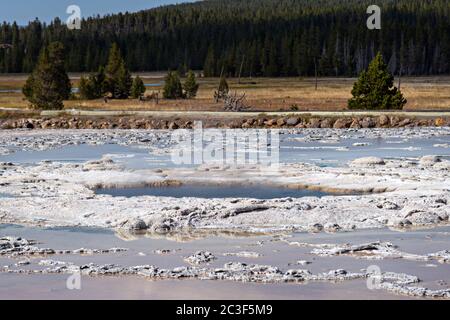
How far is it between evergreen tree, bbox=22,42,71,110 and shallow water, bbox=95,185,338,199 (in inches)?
1423

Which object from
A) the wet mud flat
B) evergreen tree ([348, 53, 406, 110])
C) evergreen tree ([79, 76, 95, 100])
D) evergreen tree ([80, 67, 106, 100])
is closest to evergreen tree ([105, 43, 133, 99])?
evergreen tree ([80, 67, 106, 100])

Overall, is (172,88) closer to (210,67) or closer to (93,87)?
(93,87)

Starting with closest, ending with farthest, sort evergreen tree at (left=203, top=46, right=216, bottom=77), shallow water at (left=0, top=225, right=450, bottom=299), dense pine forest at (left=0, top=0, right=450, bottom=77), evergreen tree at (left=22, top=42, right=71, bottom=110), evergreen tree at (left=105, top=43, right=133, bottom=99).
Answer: shallow water at (left=0, top=225, right=450, bottom=299) < evergreen tree at (left=22, top=42, right=71, bottom=110) < evergreen tree at (left=105, top=43, right=133, bottom=99) < evergreen tree at (left=203, top=46, right=216, bottom=77) < dense pine forest at (left=0, top=0, right=450, bottom=77)

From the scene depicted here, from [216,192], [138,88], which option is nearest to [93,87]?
[138,88]

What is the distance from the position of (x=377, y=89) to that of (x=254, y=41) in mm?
84589

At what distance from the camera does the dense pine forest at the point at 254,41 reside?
12356 cm

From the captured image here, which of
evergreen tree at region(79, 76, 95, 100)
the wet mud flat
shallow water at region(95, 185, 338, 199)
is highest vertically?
the wet mud flat

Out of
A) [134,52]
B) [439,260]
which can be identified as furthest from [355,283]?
[134,52]

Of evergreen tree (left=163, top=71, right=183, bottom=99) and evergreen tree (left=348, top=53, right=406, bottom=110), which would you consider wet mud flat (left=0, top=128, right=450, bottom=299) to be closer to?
evergreen tree (left=348, top=53, right=406, bottom=110)

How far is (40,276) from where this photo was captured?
34.6ft

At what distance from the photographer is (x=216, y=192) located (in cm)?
1792

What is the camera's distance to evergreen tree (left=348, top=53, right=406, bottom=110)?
4209 centimetres

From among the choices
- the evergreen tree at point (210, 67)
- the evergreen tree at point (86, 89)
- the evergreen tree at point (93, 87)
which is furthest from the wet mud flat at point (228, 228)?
the evergreen tree at point (210, 67)
